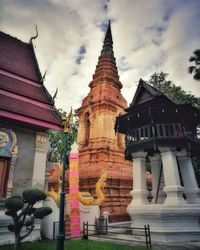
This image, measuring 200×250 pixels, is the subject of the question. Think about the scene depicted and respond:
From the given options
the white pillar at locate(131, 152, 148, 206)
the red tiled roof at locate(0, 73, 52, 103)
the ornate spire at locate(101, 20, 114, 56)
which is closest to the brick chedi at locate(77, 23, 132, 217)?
the ornate spire at locate(101, 20, 114, 56)

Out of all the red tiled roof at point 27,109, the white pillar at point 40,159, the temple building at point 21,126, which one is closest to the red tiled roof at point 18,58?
the temple building at point 21,126

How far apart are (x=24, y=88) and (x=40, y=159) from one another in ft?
13.2

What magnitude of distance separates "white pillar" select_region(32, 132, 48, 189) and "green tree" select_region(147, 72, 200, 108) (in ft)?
44.4

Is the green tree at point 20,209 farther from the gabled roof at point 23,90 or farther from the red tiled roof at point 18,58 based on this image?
the red tiled roof at point 18,58

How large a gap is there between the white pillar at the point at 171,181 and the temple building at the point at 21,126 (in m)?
6.22

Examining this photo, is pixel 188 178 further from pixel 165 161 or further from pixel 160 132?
pixel 160 132

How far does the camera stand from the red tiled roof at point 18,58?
12.3m

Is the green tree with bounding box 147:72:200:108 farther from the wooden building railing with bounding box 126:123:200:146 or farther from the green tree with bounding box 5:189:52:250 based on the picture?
the green tree with bounding box 5:189:52:250

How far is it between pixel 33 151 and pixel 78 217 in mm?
4687

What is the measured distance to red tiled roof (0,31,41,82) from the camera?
12266 mm

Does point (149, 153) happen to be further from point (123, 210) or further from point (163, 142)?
point (123, 210)

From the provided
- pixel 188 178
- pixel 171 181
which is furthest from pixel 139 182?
pixel 188 178

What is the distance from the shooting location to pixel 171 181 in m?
11.6

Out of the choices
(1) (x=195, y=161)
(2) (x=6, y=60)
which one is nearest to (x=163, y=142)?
(2) (x=6, y=60)
